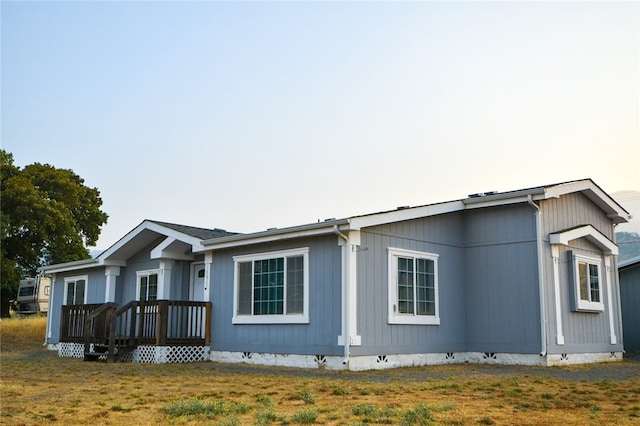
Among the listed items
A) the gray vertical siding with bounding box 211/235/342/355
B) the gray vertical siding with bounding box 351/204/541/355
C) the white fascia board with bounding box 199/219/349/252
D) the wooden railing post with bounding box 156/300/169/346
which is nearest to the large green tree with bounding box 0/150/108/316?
the wooden railing post with bounding box 156/300/169/346

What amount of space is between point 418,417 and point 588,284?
31.1 feet

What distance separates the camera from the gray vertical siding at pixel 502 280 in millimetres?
12938

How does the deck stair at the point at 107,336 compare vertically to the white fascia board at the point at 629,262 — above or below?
below

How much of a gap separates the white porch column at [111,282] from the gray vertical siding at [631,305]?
14.1 m

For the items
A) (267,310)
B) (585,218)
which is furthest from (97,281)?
(585,218)

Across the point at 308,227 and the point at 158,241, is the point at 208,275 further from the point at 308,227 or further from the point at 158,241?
the point at 308,227

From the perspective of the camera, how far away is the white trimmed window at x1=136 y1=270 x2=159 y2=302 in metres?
17.0

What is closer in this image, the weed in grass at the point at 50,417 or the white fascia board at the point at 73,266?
the weed in grass at the point at 50,417

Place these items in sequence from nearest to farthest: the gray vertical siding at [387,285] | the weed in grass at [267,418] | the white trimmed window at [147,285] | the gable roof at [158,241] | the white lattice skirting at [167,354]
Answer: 1. the weed in grass at [267,418]
2. the gray vertical siding at [387,285]
3. the white lattice skirting at [167,354]
4. the gable roof at [158,241]
5. the white trimmed window at [147,285]

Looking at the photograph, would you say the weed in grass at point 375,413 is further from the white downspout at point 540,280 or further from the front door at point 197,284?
the front door at point 197,284

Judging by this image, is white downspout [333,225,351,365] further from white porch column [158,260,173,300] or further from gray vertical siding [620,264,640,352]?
gray vertical siding [620,264,640,352]

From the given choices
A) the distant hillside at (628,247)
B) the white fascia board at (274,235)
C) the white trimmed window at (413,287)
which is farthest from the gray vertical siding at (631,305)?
the white fascia board at (274,235)

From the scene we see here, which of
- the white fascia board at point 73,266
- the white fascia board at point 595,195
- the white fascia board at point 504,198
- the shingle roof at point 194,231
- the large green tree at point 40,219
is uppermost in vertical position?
the large green tree at point 40,219

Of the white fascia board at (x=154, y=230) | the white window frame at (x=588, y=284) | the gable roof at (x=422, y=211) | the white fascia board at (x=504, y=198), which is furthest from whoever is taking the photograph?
the white fascia board at (x=154, y=230)
